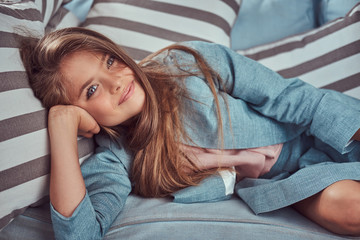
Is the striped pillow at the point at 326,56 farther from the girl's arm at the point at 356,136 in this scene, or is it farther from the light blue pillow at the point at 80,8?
the light blue pillow at the point at 80,8

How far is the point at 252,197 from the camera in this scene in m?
0.86

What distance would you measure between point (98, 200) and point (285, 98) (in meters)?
0.58

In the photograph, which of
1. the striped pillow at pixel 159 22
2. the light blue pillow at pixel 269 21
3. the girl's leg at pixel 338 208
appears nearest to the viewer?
the girl's leg at pixel 338 208

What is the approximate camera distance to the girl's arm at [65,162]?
774mm

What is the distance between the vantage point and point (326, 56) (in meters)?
1.16

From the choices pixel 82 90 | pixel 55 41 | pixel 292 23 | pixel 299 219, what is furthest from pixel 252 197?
pixel 292 23

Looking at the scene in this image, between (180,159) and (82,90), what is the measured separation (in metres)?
0.33

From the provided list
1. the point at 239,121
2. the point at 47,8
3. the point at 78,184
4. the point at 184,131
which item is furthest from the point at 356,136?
the point at 47,8

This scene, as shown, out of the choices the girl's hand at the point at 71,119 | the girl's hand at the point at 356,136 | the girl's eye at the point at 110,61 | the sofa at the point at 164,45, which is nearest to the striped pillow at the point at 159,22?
the sofa at the point at 164,45

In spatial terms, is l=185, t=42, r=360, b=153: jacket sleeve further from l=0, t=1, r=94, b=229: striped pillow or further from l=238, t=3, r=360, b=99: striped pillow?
l=0, t=1, r=94, b=229: striped pillow

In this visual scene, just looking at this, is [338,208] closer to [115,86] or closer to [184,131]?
[184,131]

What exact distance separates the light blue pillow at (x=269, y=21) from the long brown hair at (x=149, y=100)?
0.44 metres

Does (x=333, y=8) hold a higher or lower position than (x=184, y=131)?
higher

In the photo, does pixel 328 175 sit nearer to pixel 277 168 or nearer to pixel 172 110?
pixel 277 168
